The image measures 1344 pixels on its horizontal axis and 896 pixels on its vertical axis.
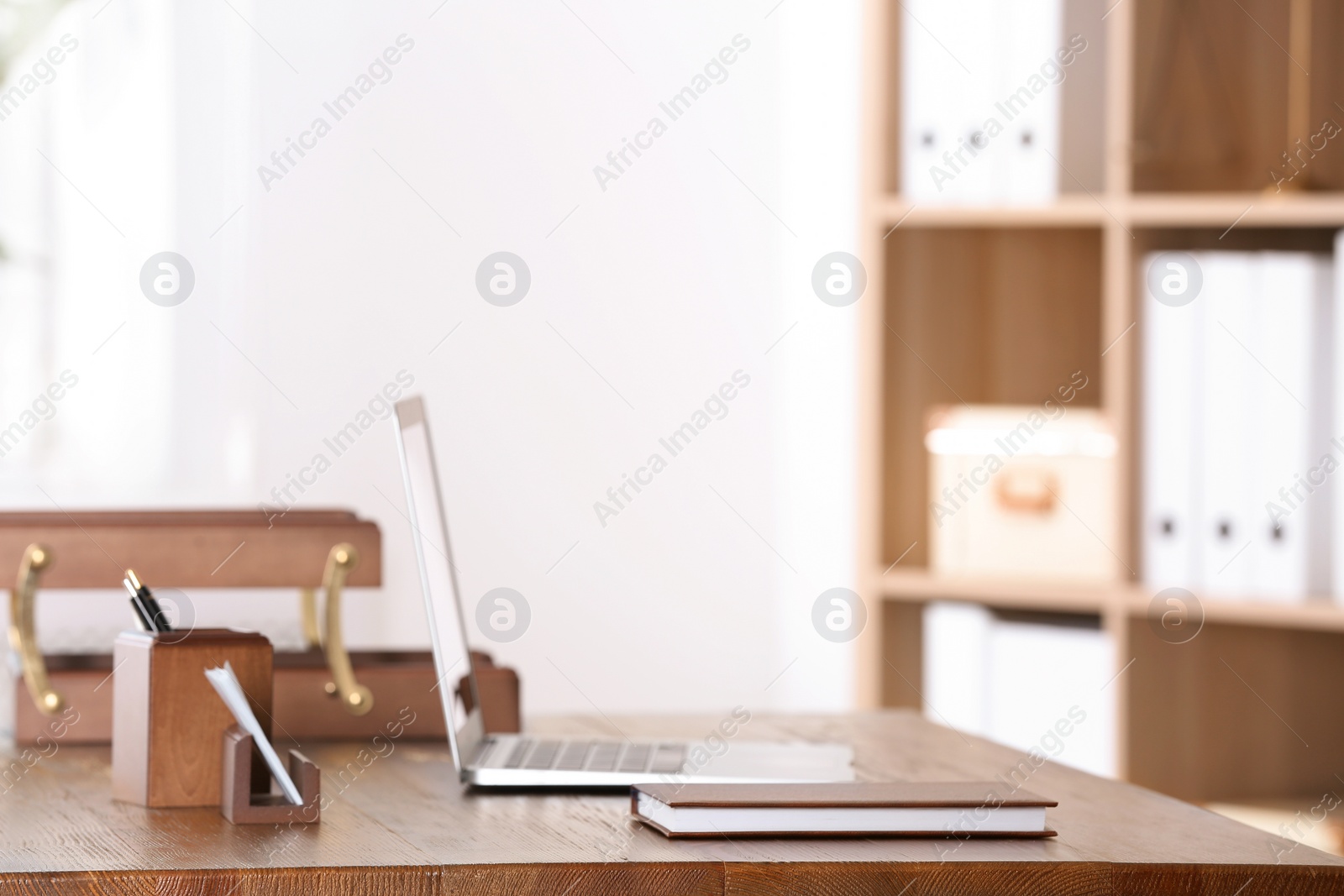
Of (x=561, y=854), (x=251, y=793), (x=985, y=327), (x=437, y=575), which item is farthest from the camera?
(x=985, y=327)

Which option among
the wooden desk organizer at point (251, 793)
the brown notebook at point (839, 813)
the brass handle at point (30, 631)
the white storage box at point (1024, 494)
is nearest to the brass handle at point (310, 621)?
the brass handle at point (30, 631)

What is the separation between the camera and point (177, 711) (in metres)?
1.22

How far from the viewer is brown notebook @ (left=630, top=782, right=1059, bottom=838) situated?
3.50 ft

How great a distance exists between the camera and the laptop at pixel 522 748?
1.25 m

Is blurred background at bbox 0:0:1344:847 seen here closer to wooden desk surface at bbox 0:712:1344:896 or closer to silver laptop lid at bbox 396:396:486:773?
silver laptop lid at bbox 396:396:486:773

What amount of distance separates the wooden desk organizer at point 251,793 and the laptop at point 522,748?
130 millimetres

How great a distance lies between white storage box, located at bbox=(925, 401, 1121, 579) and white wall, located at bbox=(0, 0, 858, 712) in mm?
167

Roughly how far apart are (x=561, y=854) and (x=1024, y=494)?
1.44 m

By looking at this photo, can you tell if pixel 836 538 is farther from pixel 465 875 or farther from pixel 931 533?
pixel 465 875

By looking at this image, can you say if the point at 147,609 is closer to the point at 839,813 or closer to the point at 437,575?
the point at 437,575

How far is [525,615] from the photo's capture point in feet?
8.18

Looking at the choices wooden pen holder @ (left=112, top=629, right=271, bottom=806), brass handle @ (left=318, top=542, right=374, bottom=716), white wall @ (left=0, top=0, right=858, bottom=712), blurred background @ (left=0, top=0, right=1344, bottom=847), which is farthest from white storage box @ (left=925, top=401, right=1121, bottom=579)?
wooden pen holder @ (left=112, top=629, right=271, bottom=806)

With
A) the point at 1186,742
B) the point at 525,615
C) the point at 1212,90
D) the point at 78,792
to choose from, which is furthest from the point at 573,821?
the point at 1212,90

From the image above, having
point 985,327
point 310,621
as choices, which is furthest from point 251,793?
point 985,327
